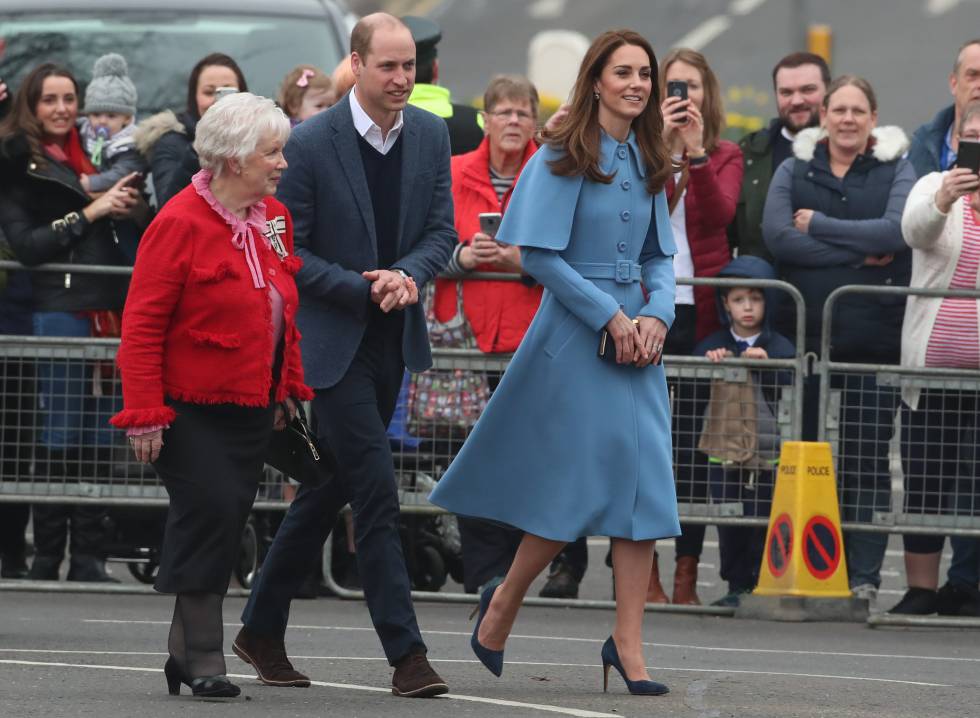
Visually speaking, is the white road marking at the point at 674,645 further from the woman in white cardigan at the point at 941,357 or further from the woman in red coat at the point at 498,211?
the woman in red coat at the point at 498,211

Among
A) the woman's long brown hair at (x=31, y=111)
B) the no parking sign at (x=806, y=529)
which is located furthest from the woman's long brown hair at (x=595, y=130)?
Result: the woman's long brown hair at (x=31, y=111)

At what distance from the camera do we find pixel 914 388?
37.0 ft

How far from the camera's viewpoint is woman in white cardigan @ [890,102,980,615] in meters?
11.2

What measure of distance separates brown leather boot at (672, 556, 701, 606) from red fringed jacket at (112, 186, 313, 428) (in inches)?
168

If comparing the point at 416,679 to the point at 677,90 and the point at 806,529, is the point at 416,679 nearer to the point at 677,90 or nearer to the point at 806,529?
the point at 806,529

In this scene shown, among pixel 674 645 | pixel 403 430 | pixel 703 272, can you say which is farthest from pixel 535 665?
pixel 703 272

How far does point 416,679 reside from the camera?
26.1 feet

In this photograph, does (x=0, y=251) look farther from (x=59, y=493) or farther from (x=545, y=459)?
(x=545, y=459)

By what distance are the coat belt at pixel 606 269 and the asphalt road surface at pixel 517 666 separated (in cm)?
144

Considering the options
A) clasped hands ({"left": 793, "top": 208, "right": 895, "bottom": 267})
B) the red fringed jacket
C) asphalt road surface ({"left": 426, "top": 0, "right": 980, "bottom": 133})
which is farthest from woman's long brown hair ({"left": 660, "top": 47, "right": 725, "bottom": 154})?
asphalt road surface ({"left": 426, "top": 0, "right": 980, "bottom": 133})

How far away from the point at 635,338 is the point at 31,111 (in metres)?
4.78

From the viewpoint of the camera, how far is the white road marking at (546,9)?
60.6 meters

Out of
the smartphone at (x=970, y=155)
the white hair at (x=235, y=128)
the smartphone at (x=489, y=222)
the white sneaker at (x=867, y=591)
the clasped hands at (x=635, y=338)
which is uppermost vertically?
the smartphone at (x=970, y=155)

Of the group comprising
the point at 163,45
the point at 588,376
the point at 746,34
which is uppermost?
the point at 746,34
